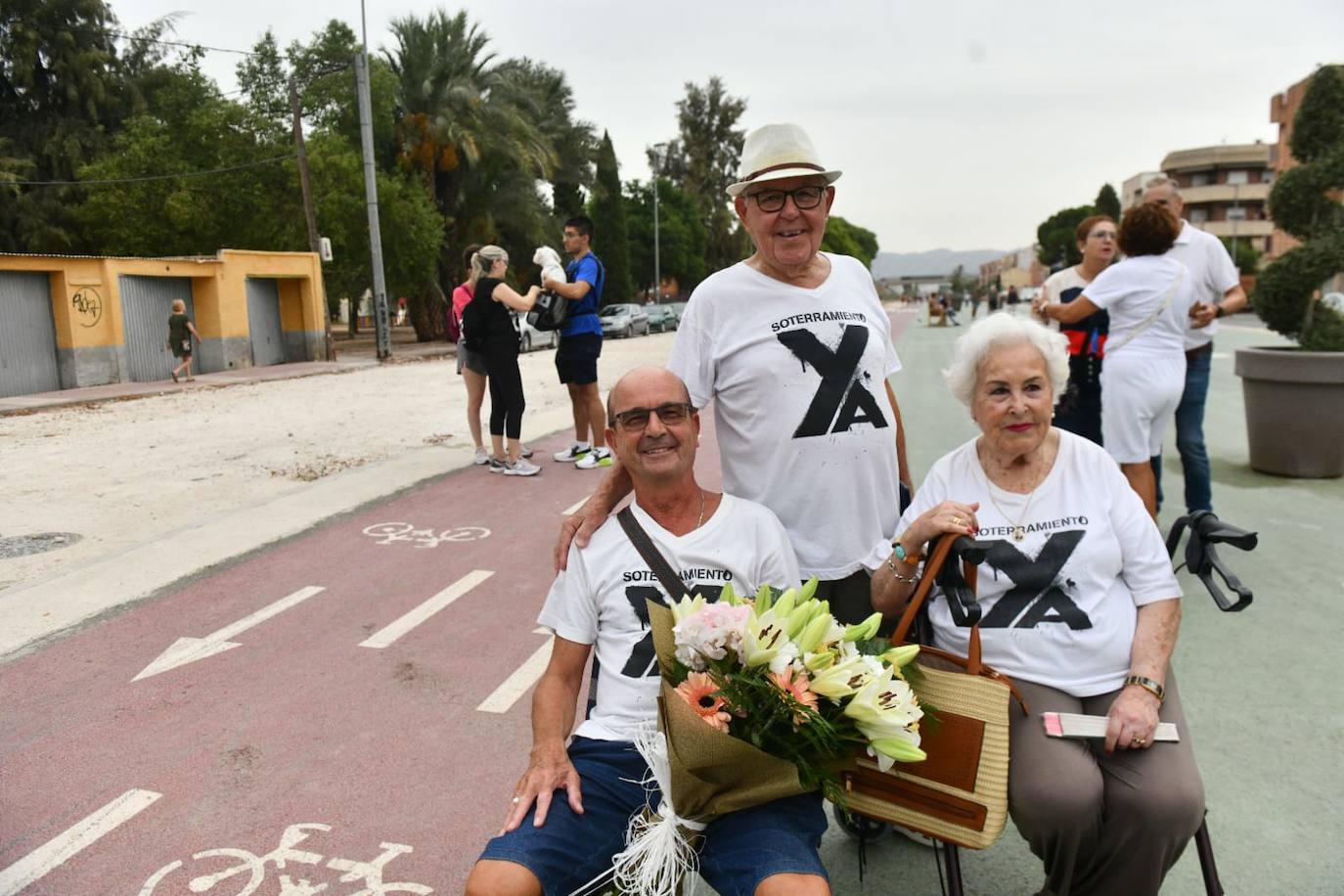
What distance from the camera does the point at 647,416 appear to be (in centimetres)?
231

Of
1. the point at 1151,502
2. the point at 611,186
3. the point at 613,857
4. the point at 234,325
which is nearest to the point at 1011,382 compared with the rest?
the point at 613,857

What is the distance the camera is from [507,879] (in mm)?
1800

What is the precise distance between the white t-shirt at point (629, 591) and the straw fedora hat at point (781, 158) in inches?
36.6

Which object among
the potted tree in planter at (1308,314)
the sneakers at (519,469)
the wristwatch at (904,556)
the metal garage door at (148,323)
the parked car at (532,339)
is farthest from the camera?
the parked car at (532,339)

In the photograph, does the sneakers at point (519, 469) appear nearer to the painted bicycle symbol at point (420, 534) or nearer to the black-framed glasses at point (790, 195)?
the painted bicycle symbol at point (420, 534)

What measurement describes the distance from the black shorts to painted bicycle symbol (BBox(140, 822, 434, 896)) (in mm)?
5510

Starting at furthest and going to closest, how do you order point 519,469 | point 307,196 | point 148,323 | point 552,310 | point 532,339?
point 532,339, point 307,196, point 148,323, point 519,469, point 552,310

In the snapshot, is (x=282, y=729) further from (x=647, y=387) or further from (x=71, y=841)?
(x=647, y=387)

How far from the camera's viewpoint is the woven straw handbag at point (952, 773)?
1.96 meters

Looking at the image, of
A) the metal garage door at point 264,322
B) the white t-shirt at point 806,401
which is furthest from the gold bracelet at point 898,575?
the metal garage door at point 264,322

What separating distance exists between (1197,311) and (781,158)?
3726 millimetres

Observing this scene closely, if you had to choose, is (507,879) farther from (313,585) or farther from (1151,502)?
(1151,502)

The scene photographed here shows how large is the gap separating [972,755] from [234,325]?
23.7 meters

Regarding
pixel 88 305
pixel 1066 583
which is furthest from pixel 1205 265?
pixel 88 305
